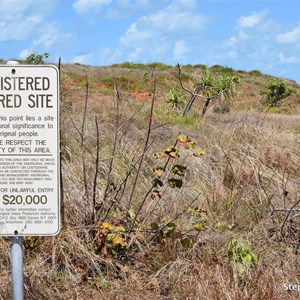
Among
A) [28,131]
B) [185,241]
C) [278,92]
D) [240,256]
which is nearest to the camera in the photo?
[28,131]

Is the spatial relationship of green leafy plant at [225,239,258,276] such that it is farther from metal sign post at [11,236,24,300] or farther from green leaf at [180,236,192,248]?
metal sign post at [11,236,24,300]

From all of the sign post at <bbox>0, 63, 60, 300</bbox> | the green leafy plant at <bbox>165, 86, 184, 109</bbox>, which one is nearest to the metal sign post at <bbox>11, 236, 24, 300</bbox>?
the sign post at <bbox>0, 63, 60, 300</bbox>

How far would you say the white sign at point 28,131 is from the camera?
3072 mm

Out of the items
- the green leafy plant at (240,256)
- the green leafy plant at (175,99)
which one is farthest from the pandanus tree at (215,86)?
the green leafy plant at (240,256)

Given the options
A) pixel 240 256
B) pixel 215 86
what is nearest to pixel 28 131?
pixel 240 256

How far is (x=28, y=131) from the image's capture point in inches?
121

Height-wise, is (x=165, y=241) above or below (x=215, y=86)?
below

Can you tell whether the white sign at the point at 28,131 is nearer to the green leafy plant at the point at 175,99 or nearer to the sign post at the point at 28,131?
the sign post at the point at 28,131

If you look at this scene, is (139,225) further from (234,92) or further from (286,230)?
(234,92)

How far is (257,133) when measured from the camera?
337 inches

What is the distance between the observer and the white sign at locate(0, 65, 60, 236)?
10.1ft

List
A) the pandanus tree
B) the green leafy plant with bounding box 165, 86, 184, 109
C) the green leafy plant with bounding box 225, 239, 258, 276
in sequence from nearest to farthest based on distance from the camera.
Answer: the green leafy plant with bounding box 225, 239, 258, 276, the green leafy plant with bounding box 165, 86, 184, 109, the pandanus tree

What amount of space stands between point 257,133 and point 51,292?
526cm

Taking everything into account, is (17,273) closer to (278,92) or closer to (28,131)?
(28,131)
